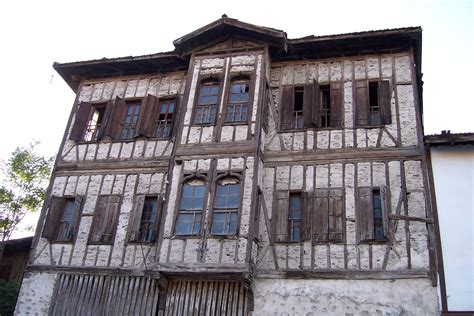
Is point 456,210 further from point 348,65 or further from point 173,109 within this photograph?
point 173,109

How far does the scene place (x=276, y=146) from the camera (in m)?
15.6

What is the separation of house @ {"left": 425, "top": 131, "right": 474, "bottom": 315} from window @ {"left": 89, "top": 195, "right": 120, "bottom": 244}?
9.65 metres

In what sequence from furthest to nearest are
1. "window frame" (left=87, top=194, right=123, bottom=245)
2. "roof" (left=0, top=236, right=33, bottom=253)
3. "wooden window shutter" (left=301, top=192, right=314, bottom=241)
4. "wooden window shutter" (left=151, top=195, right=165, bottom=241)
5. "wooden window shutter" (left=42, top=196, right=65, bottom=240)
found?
"roof" (left=0, top=236, right=33, bottom=253) → "wooden window shutter" (left=42, top=196, right=65, bottom=240) → "window frame" (left=87, top=194, right=123, bottom=245) → "wooden window shutter" (left=151, top=195, right=165, bottom=241) → "wooden window shutter" (left=301, top=192, right=314, bottom=241)

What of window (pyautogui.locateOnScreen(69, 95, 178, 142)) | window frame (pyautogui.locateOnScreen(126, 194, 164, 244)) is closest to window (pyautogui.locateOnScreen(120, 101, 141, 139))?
window (pyautogui.locateOnScreen(69, 95, 178, 142))

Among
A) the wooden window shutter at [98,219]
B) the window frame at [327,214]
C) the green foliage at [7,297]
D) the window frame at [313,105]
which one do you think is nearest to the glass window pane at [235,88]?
the window frame at [313,105]

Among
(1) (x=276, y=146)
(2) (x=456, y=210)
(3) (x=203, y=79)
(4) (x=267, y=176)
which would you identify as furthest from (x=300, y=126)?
(2) (x=456, y=210)

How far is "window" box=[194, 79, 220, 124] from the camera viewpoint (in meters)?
16.1

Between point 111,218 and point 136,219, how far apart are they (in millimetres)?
879

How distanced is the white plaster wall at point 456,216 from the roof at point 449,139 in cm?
18

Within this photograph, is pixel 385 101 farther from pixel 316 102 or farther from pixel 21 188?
pixel 21 188

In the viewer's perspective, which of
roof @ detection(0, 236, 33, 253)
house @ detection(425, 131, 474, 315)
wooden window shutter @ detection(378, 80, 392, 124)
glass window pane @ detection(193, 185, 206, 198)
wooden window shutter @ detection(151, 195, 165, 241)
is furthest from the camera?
roof @ detection(0, 236, 33, 253)

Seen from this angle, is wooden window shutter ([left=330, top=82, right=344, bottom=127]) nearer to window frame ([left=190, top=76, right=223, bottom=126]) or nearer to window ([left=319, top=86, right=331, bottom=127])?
window ([left=319, top=86, right=331, bottom=127])

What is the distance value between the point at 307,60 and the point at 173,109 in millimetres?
4924

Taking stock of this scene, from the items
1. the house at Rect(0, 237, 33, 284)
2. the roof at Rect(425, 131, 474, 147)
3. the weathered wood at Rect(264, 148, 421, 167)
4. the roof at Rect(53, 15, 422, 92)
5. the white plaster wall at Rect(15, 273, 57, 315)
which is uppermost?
the roof at Rect(53, 15, 422, 92)
